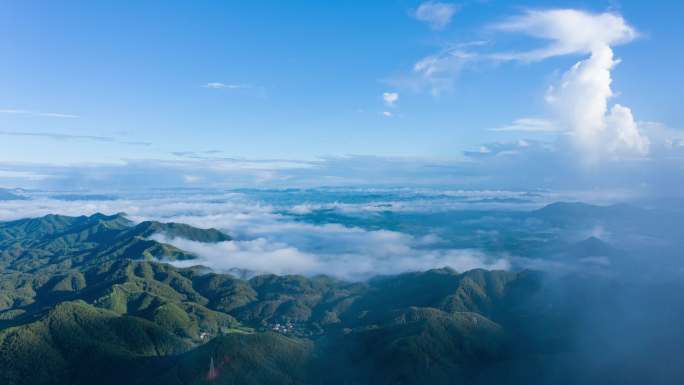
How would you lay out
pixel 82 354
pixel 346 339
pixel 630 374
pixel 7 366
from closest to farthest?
pixel 630 374
pixel 7 366
pixel 82 354
pixel 346 339

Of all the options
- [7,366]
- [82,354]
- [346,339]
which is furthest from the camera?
[346,339]

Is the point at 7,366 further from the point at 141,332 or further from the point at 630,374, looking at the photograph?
the point at 630,374

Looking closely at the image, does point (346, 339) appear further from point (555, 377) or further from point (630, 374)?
point (630, 374)

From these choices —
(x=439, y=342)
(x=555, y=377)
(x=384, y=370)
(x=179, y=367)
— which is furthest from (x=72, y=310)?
(x=555, y=377)

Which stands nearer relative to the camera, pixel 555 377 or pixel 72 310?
pixel 555 377

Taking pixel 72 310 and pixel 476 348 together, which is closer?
pixel 476 348

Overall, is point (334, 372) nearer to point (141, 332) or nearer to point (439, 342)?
point (439, 342)

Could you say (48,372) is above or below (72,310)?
below

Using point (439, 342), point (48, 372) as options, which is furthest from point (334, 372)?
point (48, 372)

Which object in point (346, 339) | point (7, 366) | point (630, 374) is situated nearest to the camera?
point (630, 374)
